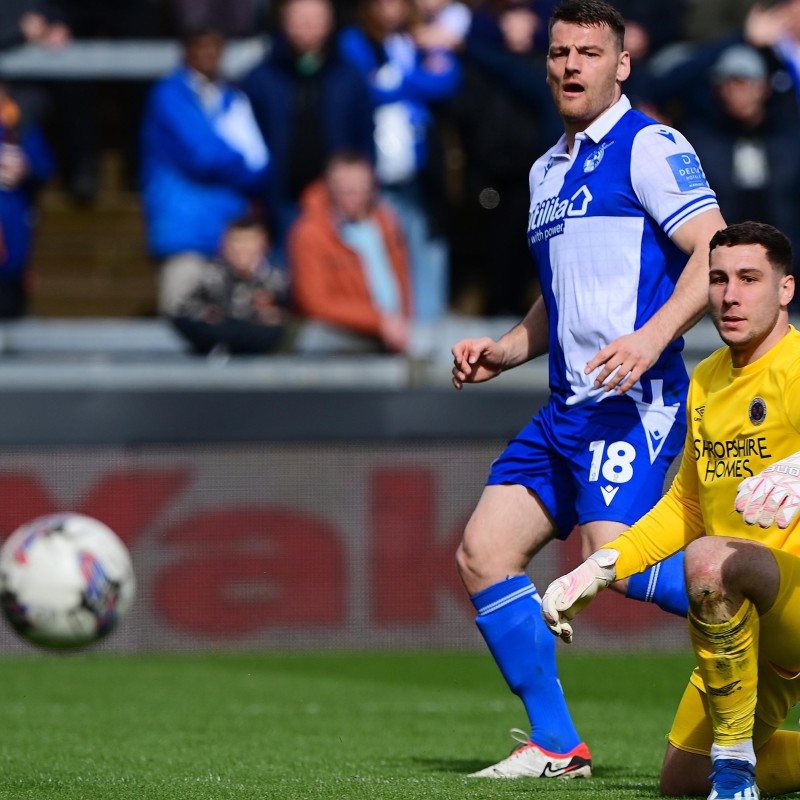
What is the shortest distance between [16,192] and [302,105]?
2070 mm

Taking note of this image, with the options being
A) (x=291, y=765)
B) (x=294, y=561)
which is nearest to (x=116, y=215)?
(x=294, y=561)

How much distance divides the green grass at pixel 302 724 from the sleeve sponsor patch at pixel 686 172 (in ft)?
6.32

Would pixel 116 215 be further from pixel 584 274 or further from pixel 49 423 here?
pixel 584 274

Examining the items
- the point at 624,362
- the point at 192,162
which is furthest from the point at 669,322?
the point at 192,162

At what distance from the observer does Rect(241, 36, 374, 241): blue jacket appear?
39.7 feet

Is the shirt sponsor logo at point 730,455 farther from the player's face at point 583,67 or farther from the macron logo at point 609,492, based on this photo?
the player's face at point 583,67

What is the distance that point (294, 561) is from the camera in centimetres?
1147

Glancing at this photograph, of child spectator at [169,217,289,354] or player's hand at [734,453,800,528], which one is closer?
player's hand at [734,453,800,528]

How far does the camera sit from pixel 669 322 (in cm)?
543

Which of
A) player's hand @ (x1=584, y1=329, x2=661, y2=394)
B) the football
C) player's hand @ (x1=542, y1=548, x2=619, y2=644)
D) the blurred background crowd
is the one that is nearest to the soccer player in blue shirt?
player's hand @ (x1=584, y1=329, x2=661, y2=394)

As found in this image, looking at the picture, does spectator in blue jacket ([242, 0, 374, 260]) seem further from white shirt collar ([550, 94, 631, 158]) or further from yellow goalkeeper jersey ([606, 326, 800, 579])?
yellow goalkeeper jersey ([606, 326, 800, 579])

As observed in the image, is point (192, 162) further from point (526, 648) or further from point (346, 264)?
point (526, 648)

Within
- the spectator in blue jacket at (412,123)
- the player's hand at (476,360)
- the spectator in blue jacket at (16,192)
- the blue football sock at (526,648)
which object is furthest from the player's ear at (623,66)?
the spectator in blue jacket at (16,192)

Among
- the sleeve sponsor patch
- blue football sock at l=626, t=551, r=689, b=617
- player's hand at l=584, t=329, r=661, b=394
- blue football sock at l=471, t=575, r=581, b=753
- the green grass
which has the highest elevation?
the sleeve sponsor patch
